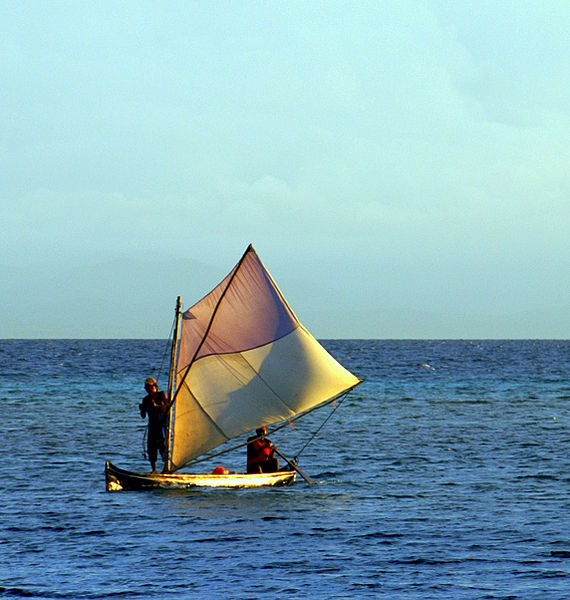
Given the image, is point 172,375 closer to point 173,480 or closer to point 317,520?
point 173,480

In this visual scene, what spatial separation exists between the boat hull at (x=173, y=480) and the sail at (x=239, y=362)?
1427 millimetres

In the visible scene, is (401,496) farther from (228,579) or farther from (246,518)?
(228,579)

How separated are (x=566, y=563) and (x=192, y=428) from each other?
13679 millimetres

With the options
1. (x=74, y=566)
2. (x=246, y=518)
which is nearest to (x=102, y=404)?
(x=246, y=518)

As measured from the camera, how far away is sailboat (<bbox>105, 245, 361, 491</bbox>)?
110ft

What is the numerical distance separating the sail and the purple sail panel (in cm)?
3

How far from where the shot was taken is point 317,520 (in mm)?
28297

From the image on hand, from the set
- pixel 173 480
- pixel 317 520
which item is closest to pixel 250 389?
pixel 173 480

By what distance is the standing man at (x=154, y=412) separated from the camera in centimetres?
3228

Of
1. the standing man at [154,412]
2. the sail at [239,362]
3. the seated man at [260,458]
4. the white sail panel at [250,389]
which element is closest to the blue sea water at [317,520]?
the seated man at [260,458]

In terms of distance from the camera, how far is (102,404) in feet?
222

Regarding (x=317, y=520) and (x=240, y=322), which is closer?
(x=317, y=520)

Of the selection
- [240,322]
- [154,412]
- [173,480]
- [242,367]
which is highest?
[240,322]

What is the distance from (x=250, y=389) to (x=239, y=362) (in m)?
0.86
